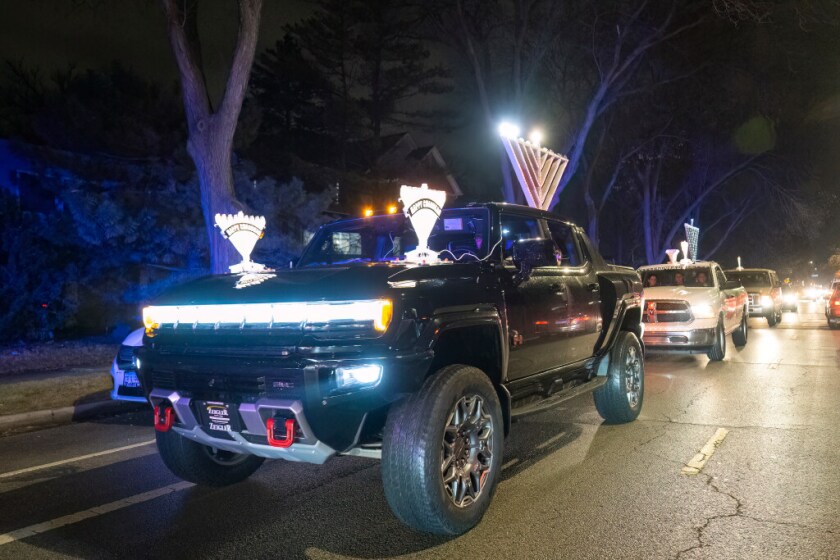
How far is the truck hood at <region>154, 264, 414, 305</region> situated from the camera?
382 cm

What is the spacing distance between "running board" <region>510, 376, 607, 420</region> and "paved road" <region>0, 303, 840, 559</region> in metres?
0.51

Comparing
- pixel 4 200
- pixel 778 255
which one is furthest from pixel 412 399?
pixel 778 255

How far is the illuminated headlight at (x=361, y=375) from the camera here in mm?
3682

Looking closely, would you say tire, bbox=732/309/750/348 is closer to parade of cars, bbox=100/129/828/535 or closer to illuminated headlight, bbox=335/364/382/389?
parade of cars, bbox=100/129/828/535

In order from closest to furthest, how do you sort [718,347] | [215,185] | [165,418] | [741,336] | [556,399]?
[165,418]
[556,399]
[718,347]
[215,185]
[741,336]

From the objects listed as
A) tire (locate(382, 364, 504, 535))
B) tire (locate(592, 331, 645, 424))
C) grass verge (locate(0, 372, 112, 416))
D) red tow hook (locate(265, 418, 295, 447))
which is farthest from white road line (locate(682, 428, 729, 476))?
grass verge (locate(0, 372, 112, 416))

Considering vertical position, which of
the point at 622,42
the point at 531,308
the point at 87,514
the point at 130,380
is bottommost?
the point at 87,514

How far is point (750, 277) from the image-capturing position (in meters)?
21.9

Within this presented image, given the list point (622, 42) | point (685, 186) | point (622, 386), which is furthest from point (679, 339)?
point (685, 186)

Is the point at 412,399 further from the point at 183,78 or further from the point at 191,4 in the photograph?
the point at 191,4

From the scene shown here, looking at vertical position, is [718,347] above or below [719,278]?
below

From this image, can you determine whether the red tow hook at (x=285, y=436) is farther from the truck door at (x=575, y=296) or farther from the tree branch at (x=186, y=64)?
the tree branch at (x=186, y=64)

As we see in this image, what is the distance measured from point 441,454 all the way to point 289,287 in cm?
131

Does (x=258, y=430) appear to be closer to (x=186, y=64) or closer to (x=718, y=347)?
(x=718, y=347)
